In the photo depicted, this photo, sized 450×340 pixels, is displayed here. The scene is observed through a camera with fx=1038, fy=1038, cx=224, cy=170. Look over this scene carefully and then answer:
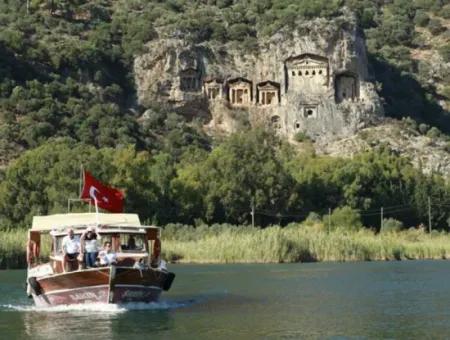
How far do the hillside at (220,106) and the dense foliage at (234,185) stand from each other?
17 centimetres

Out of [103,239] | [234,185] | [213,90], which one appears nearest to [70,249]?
[103,239]

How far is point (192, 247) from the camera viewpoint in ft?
205

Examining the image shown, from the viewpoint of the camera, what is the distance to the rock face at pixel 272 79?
116 m

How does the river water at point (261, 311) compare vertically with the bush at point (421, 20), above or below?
below

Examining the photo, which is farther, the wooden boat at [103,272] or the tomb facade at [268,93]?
the tomb facade at [268,93]

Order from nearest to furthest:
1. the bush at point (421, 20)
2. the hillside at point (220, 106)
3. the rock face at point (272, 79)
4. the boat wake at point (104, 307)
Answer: the boat wake at point (104, 307), the hillside at point (220, 106), the rock face at point (272, 79), the bush at point (421, 20)

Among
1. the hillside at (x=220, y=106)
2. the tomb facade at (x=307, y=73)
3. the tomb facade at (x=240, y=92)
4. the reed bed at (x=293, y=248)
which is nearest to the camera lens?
the reed bed at (x=293, y=248)

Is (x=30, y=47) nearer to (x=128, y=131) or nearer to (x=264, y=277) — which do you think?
(x=128, y=131)

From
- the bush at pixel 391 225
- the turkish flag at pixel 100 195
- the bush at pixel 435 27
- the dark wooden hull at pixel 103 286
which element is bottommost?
the dark wooden hull at pixel 103 286

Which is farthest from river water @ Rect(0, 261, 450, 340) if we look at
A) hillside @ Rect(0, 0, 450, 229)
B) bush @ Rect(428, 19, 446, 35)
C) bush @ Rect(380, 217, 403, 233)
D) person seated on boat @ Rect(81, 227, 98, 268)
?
bush @ Rect(428, 19, 446, 35)

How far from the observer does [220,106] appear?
11850cm

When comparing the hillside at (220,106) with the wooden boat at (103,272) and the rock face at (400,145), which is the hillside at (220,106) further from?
the wooden boat at (103,272)

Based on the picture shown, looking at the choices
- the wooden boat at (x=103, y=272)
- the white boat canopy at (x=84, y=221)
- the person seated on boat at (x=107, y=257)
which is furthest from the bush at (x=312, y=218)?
the person seated on boat at (x=107, y=257)

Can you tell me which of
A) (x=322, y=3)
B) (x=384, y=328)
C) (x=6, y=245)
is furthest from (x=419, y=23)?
(x=384, y=328)
